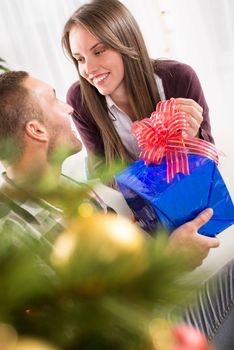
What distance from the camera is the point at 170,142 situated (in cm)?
94

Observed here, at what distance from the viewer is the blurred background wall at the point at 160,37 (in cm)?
204

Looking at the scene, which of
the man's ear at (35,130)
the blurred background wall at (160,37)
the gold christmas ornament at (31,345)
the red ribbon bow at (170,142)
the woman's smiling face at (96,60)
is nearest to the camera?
the gold christmas ornament at (31,345)

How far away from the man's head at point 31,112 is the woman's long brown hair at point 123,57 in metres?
0.23

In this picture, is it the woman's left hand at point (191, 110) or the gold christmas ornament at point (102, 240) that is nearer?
the gold christmas ornament at point (102, 240)

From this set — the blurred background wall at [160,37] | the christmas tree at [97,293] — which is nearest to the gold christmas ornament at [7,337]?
the christmas tree at [97,293]

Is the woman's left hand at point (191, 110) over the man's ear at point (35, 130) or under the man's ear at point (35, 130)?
under

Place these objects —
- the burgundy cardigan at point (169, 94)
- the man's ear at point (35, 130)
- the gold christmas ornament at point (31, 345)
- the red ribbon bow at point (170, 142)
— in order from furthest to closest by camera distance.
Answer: the burgundy cardigan at point (169, 94) < the red ribbon bow at point (170, 142) < the man's ear at point (35, 130) < the gold christmas ornament at point (31, 345)

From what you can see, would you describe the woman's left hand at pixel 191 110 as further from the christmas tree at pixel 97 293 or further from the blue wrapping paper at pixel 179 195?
the christmas tree at pixel 97 293

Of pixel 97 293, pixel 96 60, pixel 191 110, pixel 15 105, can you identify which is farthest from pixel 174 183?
pixel 97 293

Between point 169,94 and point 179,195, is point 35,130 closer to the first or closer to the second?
point 179,195

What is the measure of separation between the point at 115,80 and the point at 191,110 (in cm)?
34

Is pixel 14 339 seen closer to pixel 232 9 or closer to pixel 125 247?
pixel 125 247

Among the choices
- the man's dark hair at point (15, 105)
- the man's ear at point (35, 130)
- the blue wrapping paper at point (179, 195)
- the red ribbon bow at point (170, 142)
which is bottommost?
the blue wrapping paper at point (179, 195)

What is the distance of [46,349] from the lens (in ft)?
0.65
